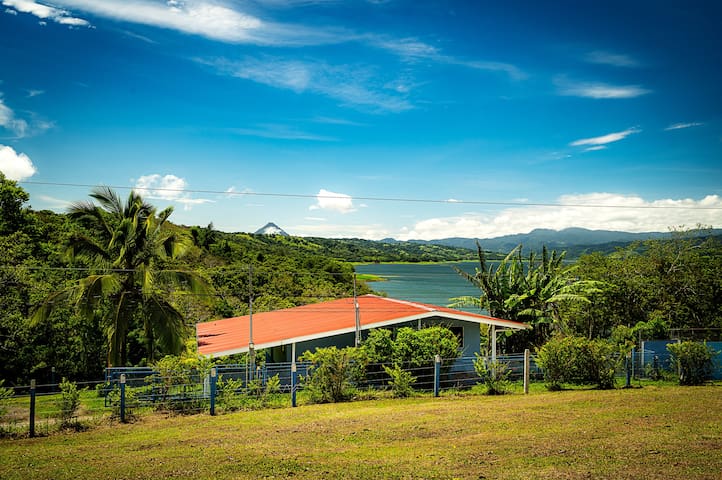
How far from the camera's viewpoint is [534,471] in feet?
24.3

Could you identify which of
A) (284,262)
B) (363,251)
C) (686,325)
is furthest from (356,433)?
(363,251)

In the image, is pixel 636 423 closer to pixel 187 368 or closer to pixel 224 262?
pixel 187 368

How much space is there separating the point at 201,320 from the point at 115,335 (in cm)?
1837

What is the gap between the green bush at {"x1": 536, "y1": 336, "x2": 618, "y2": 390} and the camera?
15.7 metres

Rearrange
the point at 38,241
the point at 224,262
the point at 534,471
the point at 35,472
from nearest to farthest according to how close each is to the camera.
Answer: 1. the point at 534,471
2. the point at 35,472
3. the point at 38,241
4. the point at 224,262

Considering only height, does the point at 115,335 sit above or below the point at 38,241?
below

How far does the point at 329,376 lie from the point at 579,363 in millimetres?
7304

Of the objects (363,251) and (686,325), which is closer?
(686,325)

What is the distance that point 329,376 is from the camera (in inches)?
562

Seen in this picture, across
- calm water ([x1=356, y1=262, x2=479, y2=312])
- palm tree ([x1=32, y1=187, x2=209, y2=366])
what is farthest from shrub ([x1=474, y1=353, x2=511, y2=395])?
calm water ([x1=356, y1=262, x2=479, y2=312])

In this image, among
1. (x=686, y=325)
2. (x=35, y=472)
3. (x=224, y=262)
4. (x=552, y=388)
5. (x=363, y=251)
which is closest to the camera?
(x=35, y=472)

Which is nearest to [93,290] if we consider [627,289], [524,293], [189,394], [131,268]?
[131,268]

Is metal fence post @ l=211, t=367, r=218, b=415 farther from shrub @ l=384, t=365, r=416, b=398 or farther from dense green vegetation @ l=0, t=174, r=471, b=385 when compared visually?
dense green vegetation @ l=0, t=174, r=471, b=385

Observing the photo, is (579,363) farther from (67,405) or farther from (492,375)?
(67,405)
